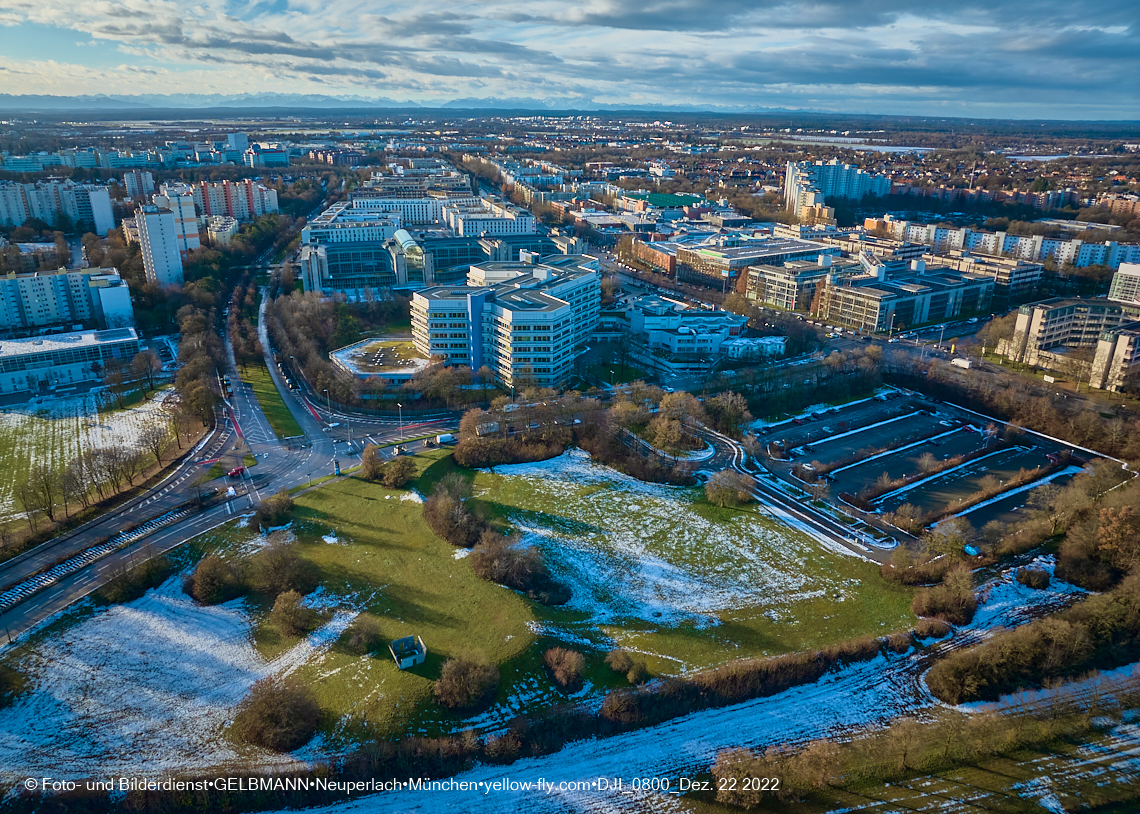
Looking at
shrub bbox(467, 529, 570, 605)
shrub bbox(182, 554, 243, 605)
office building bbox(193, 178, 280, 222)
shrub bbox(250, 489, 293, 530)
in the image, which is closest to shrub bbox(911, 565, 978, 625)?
shrub bbox(467, 529, 570, 605)

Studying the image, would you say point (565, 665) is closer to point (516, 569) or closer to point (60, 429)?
point (516, 569)

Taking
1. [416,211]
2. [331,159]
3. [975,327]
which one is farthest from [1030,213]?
[331,159]

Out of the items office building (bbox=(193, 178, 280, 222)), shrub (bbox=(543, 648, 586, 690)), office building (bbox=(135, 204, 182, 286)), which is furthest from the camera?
office building (bbox=(193, 178, 280, 222))

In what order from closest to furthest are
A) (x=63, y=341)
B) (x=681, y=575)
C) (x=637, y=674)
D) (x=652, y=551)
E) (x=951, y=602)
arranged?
(x=637, y=674) → (x=951, y=602) → (x=681, y=575) → (x=652, y=551) → (x=63, y=341)

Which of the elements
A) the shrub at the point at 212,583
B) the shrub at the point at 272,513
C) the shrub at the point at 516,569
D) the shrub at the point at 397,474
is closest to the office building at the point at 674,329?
the shrub at the point at 397,474

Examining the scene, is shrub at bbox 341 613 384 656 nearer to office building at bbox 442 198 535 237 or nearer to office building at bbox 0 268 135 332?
office building at bbox 0 268 135 332

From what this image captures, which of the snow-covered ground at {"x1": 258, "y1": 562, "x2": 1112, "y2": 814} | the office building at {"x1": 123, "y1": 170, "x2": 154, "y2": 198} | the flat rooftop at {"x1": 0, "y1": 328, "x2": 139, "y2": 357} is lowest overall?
the snow-covered ground at {"x1": 258, "y1": 562, "x2": 1112, "y2": 814}

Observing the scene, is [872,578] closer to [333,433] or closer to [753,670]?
[753,670]

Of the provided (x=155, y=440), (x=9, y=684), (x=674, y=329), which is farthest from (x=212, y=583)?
(x=674, y=329)
